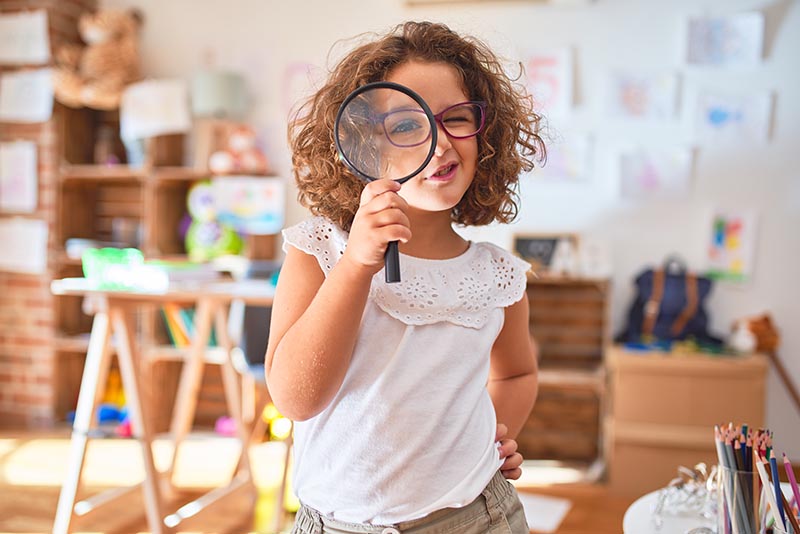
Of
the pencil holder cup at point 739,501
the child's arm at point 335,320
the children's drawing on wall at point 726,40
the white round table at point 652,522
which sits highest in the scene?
the children's drawing on wall at point 726,40

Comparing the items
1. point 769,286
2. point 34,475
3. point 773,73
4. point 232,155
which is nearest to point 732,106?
point 773,73

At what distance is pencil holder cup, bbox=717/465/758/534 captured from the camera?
3.14 feet

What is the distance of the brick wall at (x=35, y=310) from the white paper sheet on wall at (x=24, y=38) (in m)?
0.04

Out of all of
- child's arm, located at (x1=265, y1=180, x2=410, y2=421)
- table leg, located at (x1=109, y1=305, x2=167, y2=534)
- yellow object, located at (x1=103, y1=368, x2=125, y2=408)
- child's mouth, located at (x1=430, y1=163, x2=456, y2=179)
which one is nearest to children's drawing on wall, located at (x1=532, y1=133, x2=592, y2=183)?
table leg, located at (x1=109, y1=305, x2=167, y2=534)

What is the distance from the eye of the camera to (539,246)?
3408 mm

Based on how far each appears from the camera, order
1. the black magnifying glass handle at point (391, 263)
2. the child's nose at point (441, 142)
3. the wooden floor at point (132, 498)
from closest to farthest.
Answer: the black magnifying glass handle at point (391, 263) < the child's nose at point (441, 142) < the wooden floor at point (132, 498)

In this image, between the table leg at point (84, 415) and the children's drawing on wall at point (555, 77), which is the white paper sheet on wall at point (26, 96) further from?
the children's drawing on wall at point (555, 77)

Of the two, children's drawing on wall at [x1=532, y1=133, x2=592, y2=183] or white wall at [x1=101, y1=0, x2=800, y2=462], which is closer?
white wall at [x1=101, y1=0, x2=800, y2=462]

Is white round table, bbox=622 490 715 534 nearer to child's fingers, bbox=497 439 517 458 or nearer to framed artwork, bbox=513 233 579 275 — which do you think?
child's fingers, bbox=497 439 517 458

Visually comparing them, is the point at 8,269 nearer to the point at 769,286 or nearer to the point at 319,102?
the point at 319,102

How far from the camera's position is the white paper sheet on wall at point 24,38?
3582mm

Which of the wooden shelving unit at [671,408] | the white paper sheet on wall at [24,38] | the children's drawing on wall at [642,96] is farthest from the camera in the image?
the white paper sheet on wall at [24,38]

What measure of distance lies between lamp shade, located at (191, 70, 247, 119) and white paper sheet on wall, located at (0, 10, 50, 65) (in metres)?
0.81

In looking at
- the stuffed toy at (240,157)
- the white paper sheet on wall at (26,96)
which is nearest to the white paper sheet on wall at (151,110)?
the stuffed toy at (240,157)
